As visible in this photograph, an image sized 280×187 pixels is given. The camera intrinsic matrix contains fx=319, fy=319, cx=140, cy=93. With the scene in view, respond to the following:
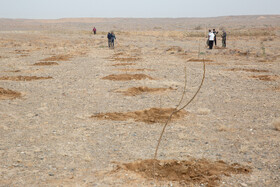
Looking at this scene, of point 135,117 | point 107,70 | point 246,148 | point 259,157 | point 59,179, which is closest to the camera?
point 59,179

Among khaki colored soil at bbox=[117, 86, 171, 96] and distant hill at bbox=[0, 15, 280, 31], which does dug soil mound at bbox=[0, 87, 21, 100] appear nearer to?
khaki colored soil at bbox=[117, 86, 171, 96]

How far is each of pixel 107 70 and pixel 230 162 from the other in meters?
10.6

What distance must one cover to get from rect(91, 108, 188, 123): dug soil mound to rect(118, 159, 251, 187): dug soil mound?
233cm

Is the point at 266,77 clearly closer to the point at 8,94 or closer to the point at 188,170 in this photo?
the point at 188,170

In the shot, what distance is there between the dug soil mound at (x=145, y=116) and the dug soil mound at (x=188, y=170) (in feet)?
7.64

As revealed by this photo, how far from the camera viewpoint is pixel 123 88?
10750 millimetres

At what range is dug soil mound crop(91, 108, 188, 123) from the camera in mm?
7305

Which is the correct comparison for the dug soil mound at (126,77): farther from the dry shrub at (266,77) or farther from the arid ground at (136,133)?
the dry shrub at (266,77)

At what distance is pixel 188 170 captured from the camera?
182 inches

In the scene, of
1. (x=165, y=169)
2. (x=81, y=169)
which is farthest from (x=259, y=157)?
(x=81, y=169)

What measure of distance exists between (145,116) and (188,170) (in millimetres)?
3055

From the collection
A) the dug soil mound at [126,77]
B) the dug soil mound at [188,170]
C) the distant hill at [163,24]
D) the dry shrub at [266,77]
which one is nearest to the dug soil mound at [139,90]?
the dug soil mound at [126,77]

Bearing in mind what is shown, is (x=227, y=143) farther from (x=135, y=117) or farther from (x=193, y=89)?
(x=193, y=89)

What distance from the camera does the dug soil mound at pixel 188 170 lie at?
4.38 metres
